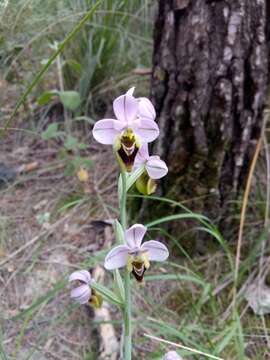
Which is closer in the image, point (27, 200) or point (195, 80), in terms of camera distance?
point (195, 80)

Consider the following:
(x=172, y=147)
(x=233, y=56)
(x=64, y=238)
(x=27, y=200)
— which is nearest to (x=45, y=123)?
(x=27, y=200)

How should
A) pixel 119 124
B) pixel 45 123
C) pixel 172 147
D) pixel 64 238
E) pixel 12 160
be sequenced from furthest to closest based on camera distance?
pixel 45 123 → pixel 12 160 → pixel 64 238 → pixel 172 147 → pixel 119 124

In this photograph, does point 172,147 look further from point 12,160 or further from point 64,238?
point 12,160

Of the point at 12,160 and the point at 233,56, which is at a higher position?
the point at 233,56

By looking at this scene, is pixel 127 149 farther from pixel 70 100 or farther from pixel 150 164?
pixel 70 100

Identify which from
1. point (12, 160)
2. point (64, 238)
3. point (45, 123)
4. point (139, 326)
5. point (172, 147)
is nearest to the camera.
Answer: point (139, 326)

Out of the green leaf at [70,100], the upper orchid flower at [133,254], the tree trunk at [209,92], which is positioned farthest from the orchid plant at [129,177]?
the green leaf at [70,100]

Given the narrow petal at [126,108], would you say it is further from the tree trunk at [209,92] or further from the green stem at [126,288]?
the tree trunk at [209,92]
